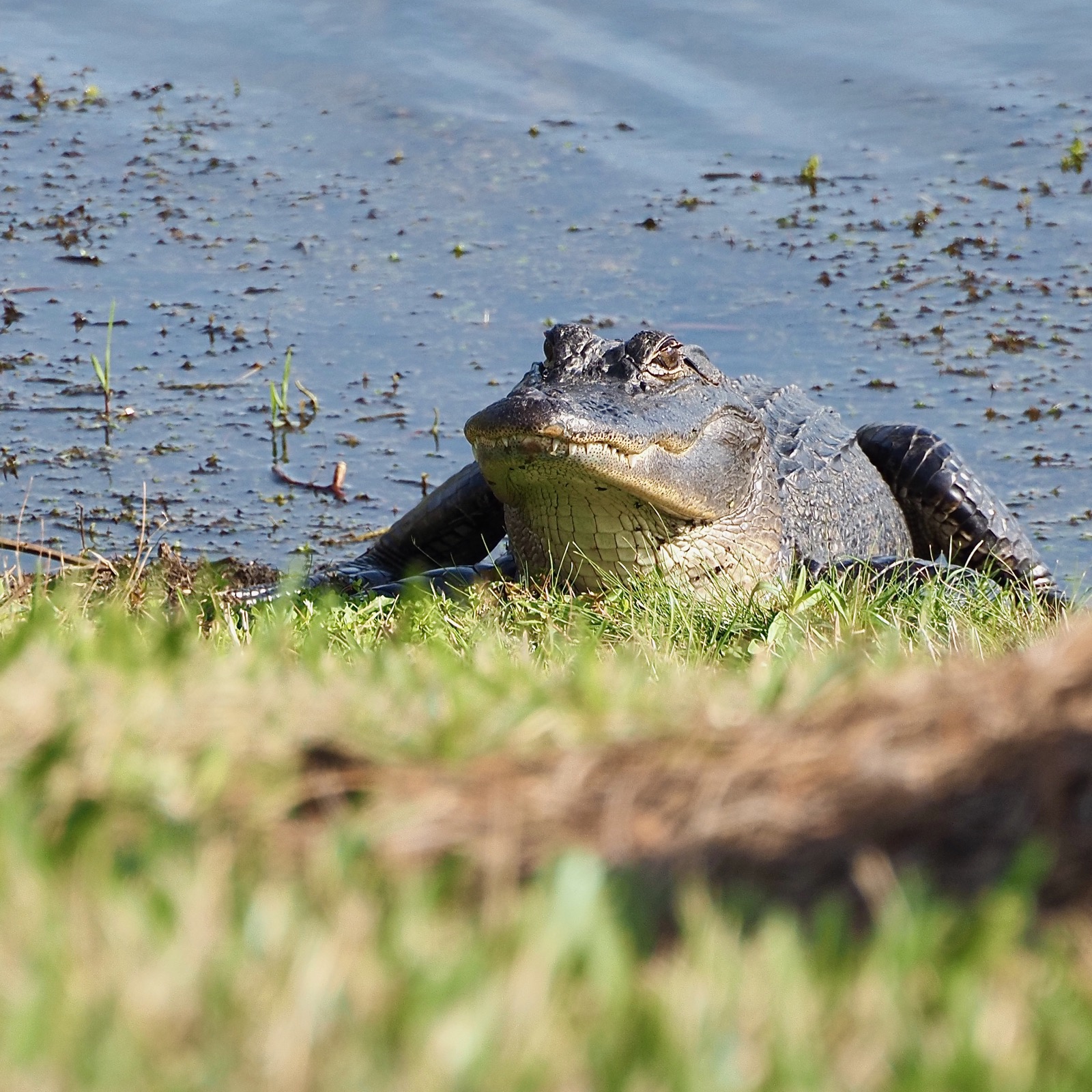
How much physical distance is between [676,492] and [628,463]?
14.0 inches

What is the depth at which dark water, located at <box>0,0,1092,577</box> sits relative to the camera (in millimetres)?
8227

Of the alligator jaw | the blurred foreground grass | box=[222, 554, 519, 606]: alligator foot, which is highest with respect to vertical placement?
the blurred foreground grass

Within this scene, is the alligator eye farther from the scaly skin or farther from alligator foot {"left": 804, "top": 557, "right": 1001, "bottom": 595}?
alligator foot {"left": 804, "top": 557, "right": 1001, "bottom": 595}

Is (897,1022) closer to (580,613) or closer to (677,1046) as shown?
(677,1046)

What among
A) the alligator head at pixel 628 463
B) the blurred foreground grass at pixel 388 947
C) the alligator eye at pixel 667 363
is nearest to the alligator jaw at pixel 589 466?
the alligator head at pixel 628 463

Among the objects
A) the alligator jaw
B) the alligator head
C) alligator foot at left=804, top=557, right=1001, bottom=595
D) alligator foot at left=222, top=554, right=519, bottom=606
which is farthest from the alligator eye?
alligator foot at left=222, top=554, right=519, bottom=606

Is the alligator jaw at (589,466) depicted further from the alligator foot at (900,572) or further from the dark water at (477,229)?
the dark water at (477,229)

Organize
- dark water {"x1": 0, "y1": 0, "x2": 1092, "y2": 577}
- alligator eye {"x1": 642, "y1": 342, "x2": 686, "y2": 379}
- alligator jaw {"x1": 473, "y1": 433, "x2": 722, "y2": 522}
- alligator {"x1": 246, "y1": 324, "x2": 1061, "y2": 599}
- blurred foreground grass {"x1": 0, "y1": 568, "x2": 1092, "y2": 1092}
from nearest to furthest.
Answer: blurred foreground grass {"x1": 0, "y1": 568, "x2": 1092, "y2": 1092} < alligator jaw {"x1": 473, "y1": 433, "x2": 722, "y2": 522} < alligator {"x1": 246, "y1": 324, "x2": 1061, "y2": 599} < alligator eye {"x1": 642, "y1": 342, "x2": 686, "y2": 379} < dark water {"x1": 0, "y1": 0, "x2": 1092, "y2": 577}

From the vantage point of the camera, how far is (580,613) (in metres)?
Answer: 5.19

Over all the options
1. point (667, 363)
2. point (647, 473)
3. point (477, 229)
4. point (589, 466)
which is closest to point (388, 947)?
point (589, 466)

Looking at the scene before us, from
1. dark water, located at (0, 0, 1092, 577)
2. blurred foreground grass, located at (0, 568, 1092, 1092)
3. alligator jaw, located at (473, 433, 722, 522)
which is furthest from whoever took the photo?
dark water, located at (0, 0, 1092, 577)

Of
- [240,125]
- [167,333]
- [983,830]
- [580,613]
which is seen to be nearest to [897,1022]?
[983,830]

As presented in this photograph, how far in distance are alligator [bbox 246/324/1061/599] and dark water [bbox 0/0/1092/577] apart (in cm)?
68

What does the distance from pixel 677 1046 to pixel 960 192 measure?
9475 millimetres
